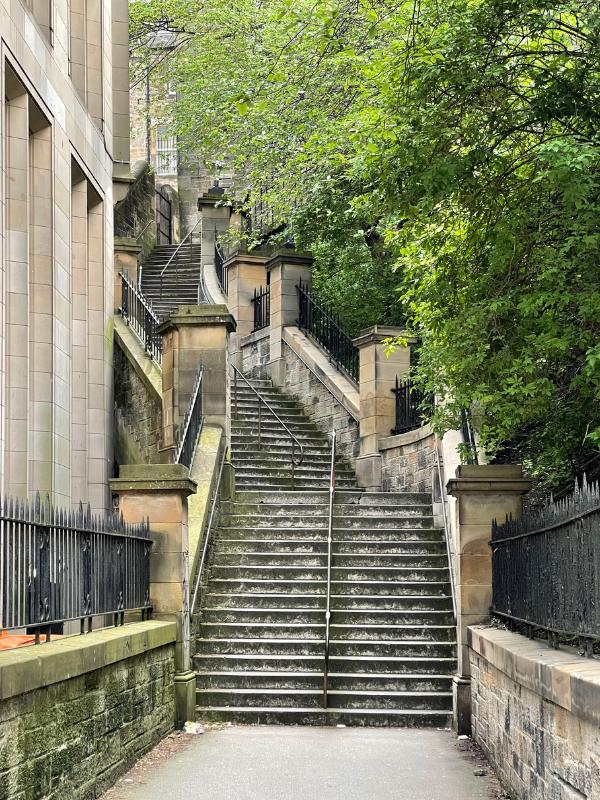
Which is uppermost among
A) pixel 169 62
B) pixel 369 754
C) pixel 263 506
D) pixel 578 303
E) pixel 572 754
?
pixel 169 62

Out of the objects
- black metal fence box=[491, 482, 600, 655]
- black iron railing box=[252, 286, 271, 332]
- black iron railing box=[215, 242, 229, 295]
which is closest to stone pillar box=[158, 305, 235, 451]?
black metal fence box=[491, 482, 600, 655]

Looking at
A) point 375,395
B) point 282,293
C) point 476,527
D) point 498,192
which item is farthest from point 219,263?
point 498,192

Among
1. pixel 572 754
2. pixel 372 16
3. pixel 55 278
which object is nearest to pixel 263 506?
pixel 55 278

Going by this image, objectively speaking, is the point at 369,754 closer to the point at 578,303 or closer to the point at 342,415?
the point at 578,303

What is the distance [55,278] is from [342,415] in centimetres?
613

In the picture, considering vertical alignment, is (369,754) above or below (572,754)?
below

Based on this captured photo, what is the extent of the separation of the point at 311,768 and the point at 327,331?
13.9 meters

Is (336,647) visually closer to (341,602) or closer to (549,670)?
(341,602)

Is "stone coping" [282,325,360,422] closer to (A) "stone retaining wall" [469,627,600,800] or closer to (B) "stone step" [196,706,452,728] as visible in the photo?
(B) "stone step" [196,706,452,728]

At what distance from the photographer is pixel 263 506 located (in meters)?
16.0

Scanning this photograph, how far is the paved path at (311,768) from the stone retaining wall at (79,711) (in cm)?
31

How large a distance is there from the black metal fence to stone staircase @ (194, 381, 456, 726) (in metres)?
2.26

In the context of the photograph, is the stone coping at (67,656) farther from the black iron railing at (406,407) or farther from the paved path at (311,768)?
the black iron railing at (406,407)

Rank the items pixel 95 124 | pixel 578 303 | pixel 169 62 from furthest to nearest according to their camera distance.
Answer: pixel 169 62, pixel 95 124, pixel 578 303
